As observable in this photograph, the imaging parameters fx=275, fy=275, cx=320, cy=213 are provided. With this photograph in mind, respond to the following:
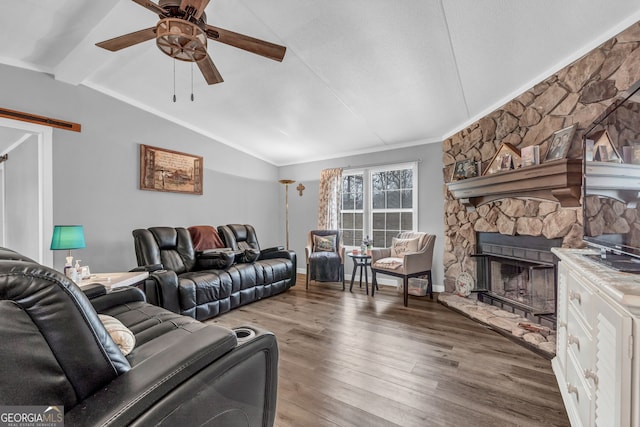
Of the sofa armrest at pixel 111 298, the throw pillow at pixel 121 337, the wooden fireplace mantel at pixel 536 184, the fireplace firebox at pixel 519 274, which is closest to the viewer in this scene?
the throw pillow at pixel 121 337

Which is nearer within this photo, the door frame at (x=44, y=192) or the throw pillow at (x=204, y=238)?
the door frame at (x=44, y=192)

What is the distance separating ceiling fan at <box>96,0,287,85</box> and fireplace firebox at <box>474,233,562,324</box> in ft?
9.69

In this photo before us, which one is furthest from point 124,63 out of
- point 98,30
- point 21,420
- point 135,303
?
point 21,420

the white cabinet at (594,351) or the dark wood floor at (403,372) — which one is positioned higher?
the white cabinet at (594,351)

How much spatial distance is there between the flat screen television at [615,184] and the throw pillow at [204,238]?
3923mm

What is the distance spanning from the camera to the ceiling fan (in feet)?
5.30

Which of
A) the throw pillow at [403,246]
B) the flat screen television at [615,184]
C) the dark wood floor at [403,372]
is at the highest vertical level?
the flat screen television at [615,184]

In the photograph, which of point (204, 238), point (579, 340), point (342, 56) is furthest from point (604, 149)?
point (204, 238)

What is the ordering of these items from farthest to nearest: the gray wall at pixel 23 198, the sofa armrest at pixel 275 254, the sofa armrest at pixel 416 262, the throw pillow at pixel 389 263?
the sofa armrest at pixel 275 254, the throw pillow at pixel 389 263, the sofa armrest at pixel 416 262, the gray wall at pixel 23 198

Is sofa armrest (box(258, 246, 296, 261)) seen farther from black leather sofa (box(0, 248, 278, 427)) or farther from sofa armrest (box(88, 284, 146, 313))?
black leather sofa (box(0, 248, 278, 427))

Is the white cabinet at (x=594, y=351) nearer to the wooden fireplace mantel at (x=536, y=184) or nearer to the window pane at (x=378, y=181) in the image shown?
the wooden fireplace mantel at (x=536, y=184)

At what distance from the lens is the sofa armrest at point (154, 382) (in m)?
0.68

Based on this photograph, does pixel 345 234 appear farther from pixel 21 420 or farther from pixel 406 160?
pixel 21 420

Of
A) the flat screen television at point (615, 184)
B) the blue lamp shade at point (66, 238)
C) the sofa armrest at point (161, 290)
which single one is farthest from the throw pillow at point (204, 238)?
the flat screen television at point (615, 184)
